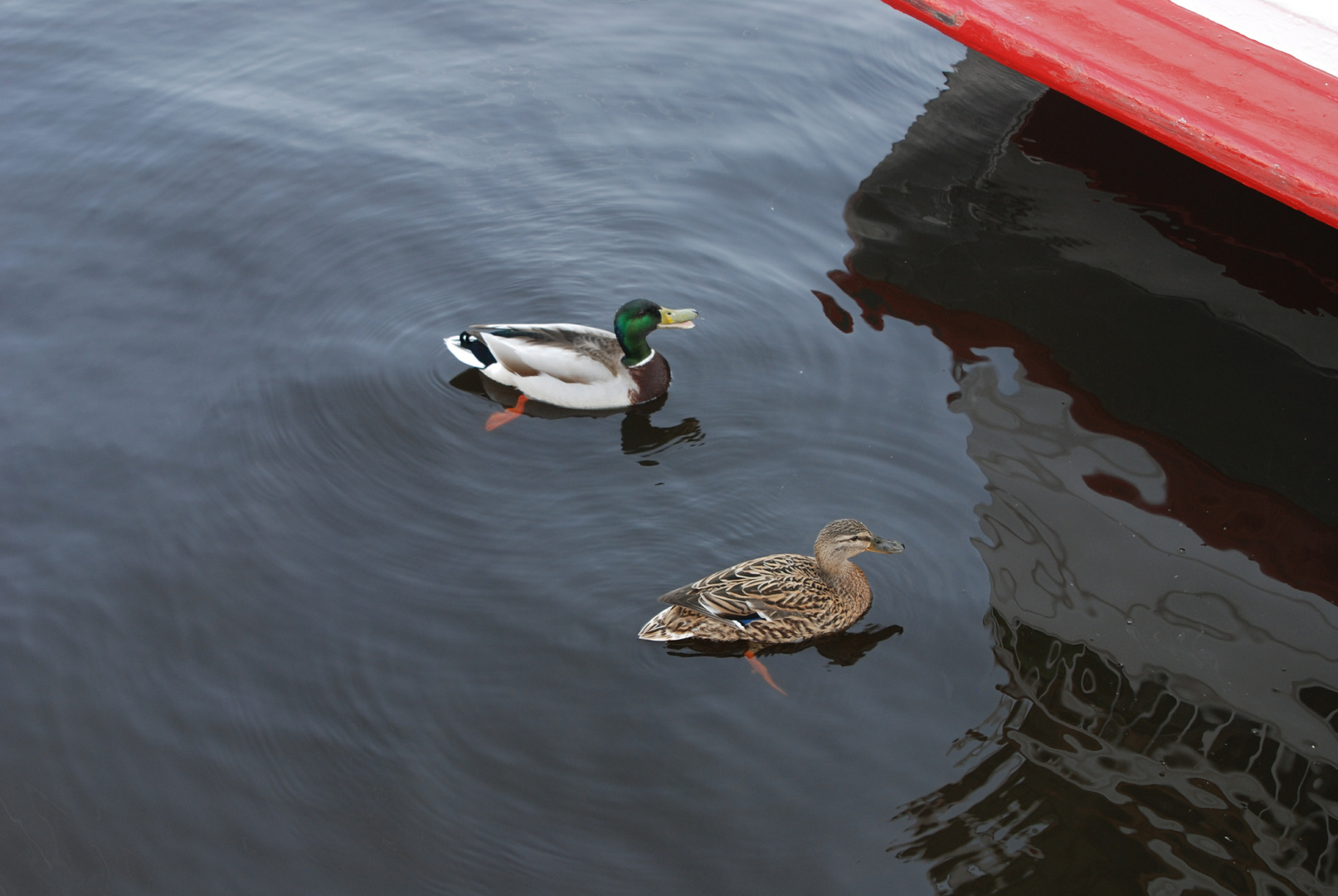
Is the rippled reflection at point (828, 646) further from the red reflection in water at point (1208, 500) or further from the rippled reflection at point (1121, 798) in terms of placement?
the red reflection in water at point (1208, 500)

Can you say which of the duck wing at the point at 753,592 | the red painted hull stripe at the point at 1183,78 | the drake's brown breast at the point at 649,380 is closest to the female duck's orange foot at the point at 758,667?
the duck wing at the point at 753,592

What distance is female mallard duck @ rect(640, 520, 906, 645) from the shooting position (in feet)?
16.1

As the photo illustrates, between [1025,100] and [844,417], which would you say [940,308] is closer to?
[844,417]

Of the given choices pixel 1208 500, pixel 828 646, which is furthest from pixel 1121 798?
pixel 1208 500

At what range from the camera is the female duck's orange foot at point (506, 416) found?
6324 mm

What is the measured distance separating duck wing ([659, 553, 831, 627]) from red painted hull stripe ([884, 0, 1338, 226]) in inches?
159

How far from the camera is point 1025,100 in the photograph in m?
9.34

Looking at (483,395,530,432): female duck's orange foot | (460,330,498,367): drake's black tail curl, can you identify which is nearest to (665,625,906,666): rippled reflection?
(483,395,530,432): female duck's orange foot

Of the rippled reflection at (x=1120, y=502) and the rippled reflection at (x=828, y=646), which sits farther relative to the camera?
the rippled reflection at (x=828, y=646)

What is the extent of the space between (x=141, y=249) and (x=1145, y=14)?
290 inches

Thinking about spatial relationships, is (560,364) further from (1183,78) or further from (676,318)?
(1183,78)

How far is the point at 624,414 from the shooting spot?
6.61 metres

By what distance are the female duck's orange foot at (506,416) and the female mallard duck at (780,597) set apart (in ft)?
6.18

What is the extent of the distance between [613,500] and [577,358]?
1094 mm
